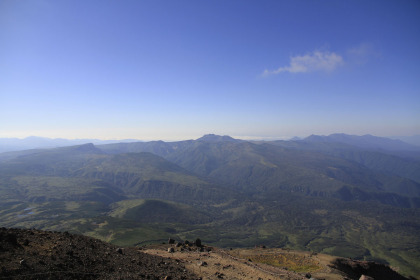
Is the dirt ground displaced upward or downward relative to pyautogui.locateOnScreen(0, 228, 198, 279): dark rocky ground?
downward

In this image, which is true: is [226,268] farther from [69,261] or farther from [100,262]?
[69,261]

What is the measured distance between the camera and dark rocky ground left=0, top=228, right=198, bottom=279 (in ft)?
53.5

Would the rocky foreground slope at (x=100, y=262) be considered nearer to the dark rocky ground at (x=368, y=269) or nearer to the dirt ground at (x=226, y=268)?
the dirt ground at (x=226, y=268)

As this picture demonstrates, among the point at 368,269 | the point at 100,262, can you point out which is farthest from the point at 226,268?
the point at 368,269

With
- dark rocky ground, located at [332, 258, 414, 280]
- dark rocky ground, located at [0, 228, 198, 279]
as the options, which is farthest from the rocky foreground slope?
dark rocky ground, located at [332, 258, 414, 280]

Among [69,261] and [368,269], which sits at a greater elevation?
[69,261]

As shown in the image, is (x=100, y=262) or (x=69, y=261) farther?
(x=100, y=262)

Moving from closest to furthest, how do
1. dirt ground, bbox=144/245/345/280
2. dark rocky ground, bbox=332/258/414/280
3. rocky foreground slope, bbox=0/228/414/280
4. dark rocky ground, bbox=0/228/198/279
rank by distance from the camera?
dark rocky ground, bbox=0/228/198/279, rocky foreground slope, bbox=0/228/414/280, dirt ground, bbox=144/245/345/280, dark rocky ground, bbox=332/258/414/280

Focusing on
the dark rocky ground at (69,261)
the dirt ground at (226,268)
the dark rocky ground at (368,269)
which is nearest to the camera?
the dark rocky ground at (69,261)

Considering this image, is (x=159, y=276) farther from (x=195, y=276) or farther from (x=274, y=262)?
(x=274, y=262)

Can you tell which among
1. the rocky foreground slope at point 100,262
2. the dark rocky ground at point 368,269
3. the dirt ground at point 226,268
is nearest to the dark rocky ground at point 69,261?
the rocky foreground slope at point 100,262

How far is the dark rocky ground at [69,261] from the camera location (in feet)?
53.5

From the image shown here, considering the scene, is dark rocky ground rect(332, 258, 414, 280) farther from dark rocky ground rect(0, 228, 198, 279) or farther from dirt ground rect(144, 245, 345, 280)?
dark rocky ground rect(0, 228, 198, 279)

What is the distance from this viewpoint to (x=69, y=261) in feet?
62.2
